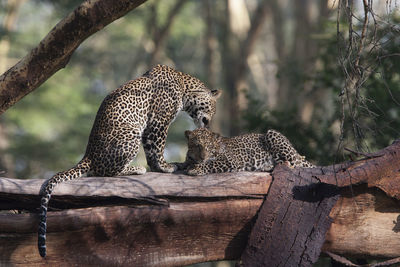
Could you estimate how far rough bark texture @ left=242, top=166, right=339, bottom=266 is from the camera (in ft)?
24.0

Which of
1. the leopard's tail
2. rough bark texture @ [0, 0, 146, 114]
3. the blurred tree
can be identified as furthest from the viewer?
the blurred tree


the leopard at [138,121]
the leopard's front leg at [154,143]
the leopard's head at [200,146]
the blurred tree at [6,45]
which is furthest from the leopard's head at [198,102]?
the blurred tree at [6,45]

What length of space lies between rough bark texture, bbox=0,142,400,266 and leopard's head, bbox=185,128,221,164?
37.5 inches

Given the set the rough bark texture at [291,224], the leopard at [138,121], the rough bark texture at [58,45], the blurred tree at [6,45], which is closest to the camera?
the rough bark texture at [58,45]

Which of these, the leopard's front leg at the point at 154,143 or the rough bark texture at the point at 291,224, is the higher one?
the leopard's front leg at the point at 154,143

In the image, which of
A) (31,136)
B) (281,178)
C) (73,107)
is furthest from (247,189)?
(73,107)

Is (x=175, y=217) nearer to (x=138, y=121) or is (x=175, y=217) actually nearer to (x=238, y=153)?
(x=138, y=121)

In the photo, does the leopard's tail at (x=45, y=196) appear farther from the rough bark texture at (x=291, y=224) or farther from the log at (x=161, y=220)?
the rough bark texture at (x=291, y=224)

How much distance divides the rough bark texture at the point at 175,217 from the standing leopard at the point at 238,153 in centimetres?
96

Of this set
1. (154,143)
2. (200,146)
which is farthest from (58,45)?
(200,146)

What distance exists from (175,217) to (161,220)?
175mm

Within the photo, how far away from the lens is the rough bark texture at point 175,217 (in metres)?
7.06

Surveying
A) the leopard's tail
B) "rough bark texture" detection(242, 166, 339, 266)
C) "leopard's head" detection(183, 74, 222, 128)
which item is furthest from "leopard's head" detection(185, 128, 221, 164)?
the leopard's tail

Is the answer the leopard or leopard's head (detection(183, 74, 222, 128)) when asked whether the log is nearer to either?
the leopard
